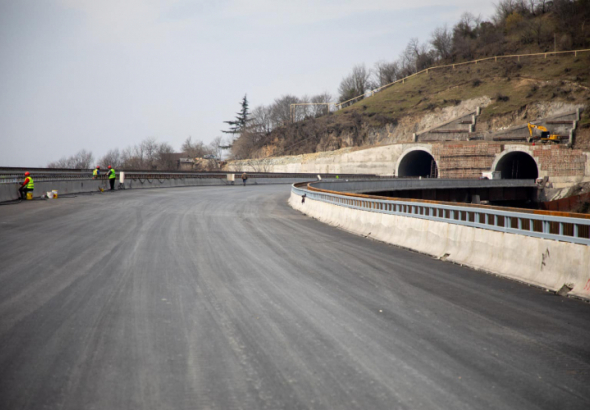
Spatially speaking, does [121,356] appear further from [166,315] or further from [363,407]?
[363,407]

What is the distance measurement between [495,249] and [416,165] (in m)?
87.4

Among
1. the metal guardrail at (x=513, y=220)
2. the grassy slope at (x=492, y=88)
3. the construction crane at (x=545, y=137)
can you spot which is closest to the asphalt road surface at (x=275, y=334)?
the metal guardrail at (x=513, y=220)

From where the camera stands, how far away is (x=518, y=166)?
84688mm

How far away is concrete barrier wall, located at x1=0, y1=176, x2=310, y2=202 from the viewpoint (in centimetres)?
2684

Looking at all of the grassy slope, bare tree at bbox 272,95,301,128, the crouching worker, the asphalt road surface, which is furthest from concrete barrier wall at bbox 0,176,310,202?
bare tree at bbox 272,95,301,128

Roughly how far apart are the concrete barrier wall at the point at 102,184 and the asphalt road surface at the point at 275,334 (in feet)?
58.6

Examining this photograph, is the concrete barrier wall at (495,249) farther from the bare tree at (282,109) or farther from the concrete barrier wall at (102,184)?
the bare tree at (282,109)

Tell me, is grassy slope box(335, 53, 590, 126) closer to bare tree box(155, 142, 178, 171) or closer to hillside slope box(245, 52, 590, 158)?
hillside slope box(245, 52, 590, 158)

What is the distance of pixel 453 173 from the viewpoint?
264 ft

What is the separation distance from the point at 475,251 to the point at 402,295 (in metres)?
3.65

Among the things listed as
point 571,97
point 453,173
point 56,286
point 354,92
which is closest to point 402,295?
point 56,286

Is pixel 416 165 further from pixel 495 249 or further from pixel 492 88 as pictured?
pixel 495 249

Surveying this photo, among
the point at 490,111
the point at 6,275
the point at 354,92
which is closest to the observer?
the point at 6,275

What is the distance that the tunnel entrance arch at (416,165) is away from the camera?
86000 millimetres
